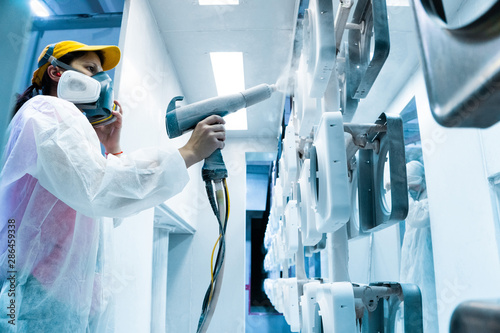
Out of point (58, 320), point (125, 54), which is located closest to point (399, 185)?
point (58, 320)

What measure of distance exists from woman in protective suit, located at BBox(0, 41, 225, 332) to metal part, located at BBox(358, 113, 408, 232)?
49 centimetres

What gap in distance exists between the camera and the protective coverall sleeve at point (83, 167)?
86cm

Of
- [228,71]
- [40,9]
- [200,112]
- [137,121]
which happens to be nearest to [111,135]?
[200,112]

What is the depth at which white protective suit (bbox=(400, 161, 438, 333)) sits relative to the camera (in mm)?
1320

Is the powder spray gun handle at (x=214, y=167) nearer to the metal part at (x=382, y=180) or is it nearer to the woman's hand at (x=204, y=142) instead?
the woman's hand at (x=204, y=142)

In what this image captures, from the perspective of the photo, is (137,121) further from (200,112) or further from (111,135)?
(200,112)

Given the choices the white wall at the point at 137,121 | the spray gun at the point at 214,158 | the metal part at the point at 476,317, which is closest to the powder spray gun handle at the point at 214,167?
the spray gun at the point at 214,158

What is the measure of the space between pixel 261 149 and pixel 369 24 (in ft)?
13.5

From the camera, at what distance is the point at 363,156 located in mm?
1102

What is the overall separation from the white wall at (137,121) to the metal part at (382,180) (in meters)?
1.37

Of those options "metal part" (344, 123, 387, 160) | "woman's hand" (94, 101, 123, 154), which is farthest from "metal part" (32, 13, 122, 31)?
"metal part" (344, 123, 387, 160)

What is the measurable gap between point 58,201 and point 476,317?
3.16ft

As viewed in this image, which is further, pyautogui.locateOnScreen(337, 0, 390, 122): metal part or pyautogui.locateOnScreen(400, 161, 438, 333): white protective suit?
pyautogui.locateOnScreen(400, 161, 438, 333): white protective suit

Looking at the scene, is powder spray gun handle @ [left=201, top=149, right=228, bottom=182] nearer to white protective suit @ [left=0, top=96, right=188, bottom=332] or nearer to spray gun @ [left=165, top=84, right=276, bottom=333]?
spray gun @ [left=165, top=84, right=276, bottom=333]
